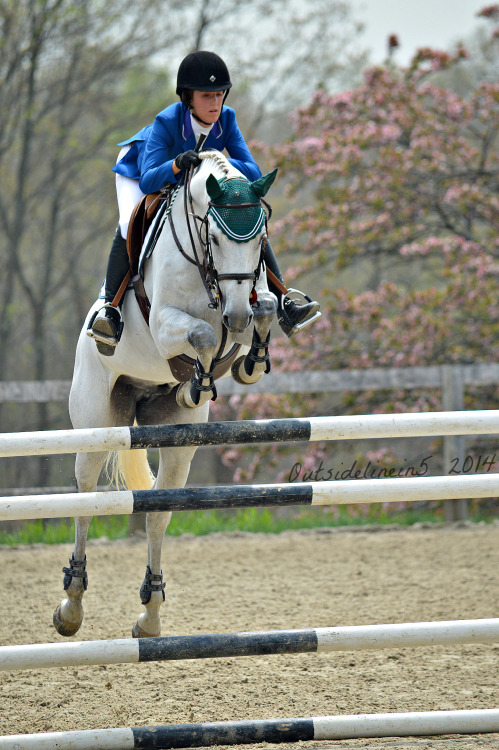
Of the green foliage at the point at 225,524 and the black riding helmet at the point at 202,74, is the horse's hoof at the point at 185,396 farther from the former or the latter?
the green foliage at the point at 225,524

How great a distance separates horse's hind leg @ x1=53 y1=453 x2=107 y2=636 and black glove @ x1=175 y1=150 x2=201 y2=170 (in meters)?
1.47

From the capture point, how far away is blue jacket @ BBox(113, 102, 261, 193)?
10.7 ft

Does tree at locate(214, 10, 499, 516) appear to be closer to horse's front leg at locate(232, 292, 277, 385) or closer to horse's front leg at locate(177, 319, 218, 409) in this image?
Result: horse's front leg at locate(232, 292, 277, 385)

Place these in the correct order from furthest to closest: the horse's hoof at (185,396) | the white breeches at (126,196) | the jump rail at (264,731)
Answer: the white breeches at (126,196)
the horse's hoof at (185,396)
the jump rail at (264,731)

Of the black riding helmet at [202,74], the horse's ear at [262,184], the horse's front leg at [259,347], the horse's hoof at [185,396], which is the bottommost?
the horse's hoof at [185,396]

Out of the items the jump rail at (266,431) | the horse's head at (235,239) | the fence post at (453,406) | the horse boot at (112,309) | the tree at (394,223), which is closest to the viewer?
the jump rail at (266,431)

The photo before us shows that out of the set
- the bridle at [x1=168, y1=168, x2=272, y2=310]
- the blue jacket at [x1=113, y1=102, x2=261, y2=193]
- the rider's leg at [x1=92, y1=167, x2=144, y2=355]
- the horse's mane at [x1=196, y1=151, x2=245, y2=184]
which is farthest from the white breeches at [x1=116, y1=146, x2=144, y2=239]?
the horse's mane at [x1=196, y1=151, x2=245, y2=184]

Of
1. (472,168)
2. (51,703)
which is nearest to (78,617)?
(51,703)

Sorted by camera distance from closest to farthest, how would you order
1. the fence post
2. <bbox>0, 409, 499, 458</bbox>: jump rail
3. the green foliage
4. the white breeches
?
<bbox>0, 409, 499, 458</bbox>: jump rail → the white breeches → the green foliage → the fence post

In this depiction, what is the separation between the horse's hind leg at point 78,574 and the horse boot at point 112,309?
0.66 metres

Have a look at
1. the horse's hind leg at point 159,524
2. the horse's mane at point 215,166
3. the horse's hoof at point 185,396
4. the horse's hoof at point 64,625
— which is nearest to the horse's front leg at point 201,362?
the horse's hoof at point 185,396

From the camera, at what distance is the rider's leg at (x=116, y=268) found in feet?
10.6

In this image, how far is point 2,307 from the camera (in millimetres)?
13438

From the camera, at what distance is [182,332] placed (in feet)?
9.52
